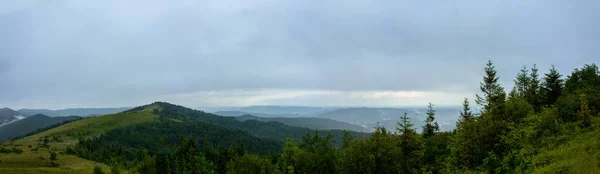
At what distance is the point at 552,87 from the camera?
50.7m

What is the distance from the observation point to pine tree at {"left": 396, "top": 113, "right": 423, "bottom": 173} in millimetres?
36094

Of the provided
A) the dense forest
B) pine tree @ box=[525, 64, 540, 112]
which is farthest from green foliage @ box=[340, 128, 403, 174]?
pine tree @ box=[525, 64, 540, 112]

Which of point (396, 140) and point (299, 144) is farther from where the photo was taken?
point (299, 144)

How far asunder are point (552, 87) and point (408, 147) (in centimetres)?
3074

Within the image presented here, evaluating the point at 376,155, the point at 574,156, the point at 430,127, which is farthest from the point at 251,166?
the point at 574,156

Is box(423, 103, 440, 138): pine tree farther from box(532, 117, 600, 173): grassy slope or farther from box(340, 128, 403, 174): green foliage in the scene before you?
box(532, 117, 600, 173): grassy slope

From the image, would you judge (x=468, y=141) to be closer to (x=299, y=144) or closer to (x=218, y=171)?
(x=299, y=144)

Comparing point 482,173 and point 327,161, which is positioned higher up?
point 482,173

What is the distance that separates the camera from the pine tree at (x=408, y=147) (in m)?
36.1

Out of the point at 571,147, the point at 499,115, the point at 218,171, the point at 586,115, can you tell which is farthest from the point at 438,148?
the point at 218,171

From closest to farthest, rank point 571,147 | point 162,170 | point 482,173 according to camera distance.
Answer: point 571,147 → point 482,173 → point 162,170

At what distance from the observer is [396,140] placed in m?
37.7

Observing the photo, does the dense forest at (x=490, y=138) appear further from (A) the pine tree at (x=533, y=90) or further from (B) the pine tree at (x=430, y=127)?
(B) the pine tree at (x=430, y=127)

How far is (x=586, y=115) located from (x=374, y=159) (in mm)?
21117
